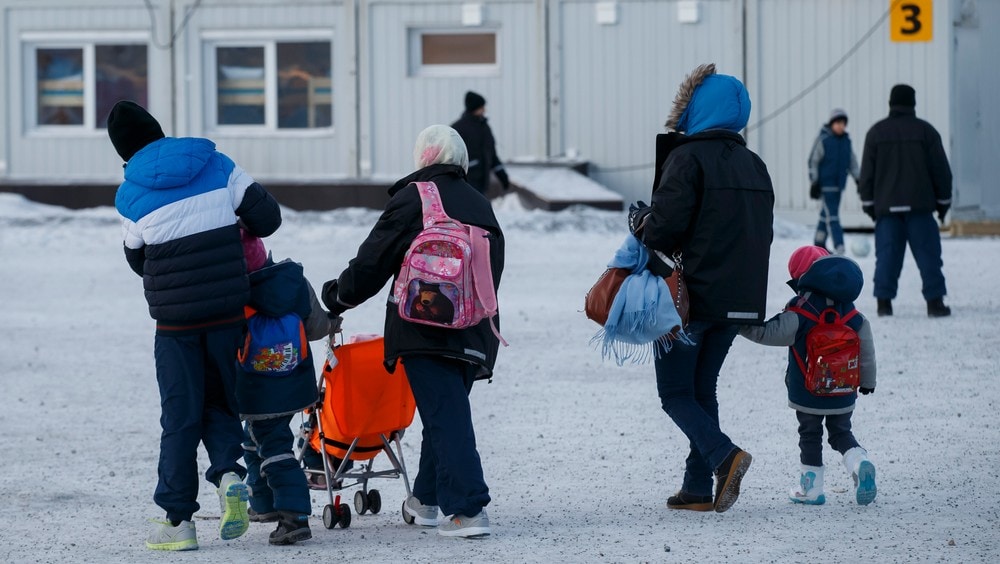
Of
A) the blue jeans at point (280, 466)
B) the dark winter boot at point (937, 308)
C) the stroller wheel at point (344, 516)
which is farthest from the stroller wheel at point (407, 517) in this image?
the dark winter boot at point (937, 308)

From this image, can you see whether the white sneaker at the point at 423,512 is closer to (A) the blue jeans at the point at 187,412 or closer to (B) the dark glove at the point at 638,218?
(A) the blue jeans at the point at 187,412

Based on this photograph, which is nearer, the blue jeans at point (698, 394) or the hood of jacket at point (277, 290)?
the hood of jacket at point (277, 290)

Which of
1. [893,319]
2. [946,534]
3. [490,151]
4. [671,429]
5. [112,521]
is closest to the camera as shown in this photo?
[946,534]

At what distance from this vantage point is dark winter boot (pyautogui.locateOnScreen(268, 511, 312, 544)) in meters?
5.99

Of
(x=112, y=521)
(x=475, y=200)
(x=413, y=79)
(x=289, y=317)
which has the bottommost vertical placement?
(x=112, y=521)

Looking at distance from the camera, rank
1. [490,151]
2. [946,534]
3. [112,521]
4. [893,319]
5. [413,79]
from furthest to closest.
A: [413,79], [490,151], [893,319], [112,521], [946,534]

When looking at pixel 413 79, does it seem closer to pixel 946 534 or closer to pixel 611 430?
pixel 611 430

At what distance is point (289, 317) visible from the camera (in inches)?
240

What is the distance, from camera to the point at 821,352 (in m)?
6.46

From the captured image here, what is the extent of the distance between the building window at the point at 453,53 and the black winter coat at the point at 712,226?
1626 centimetres

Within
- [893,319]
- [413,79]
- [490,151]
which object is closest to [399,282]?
[893,319]

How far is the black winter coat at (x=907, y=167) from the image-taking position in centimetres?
1207

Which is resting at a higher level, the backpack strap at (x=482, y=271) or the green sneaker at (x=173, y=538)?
the backpack strap at (x=482, y=271)

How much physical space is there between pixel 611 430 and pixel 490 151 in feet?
26.7
